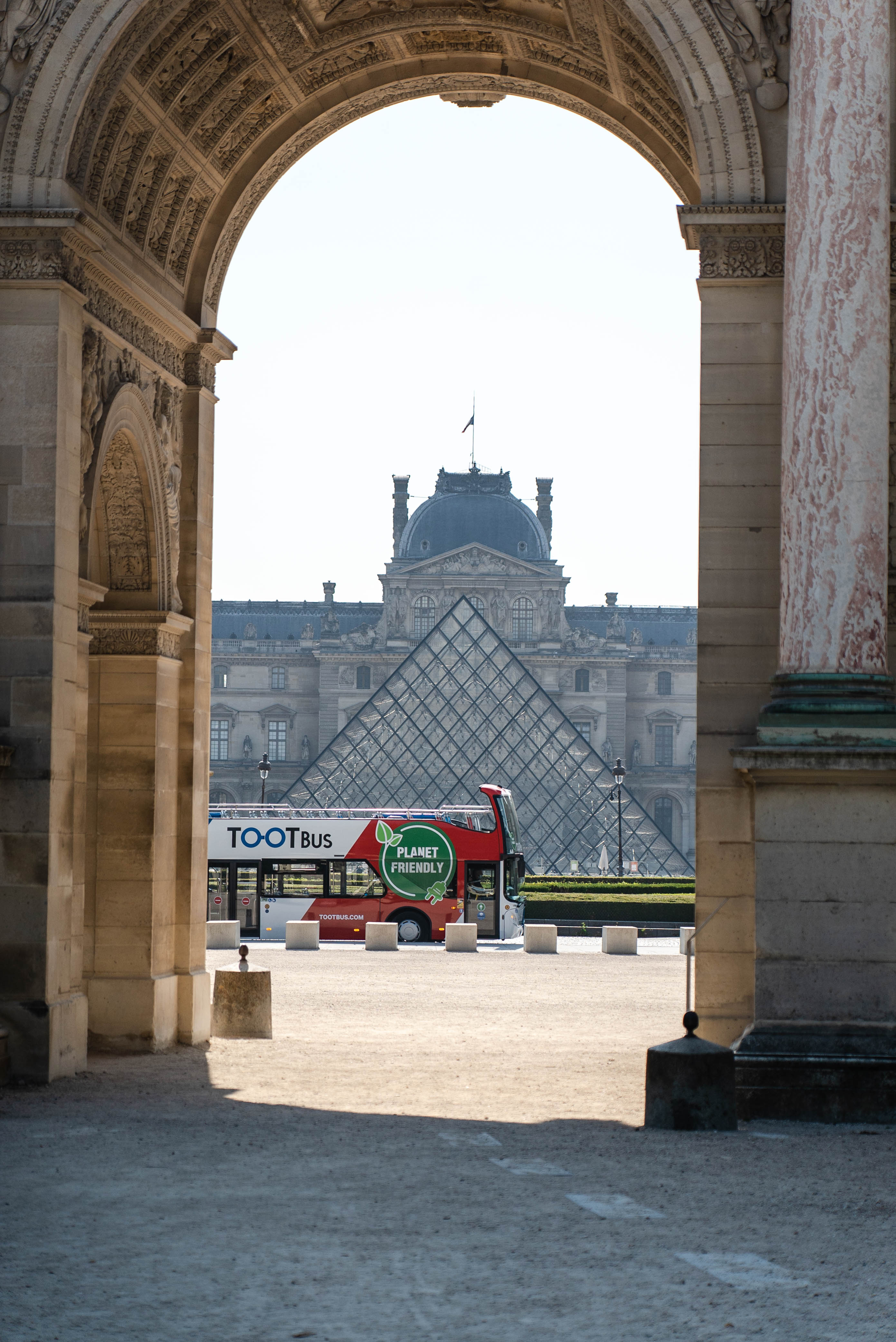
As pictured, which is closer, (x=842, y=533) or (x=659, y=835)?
(x=842, y=533)

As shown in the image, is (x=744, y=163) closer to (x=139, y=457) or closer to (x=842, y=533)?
(x=842, y=533)

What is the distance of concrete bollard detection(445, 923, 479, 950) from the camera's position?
34344mm

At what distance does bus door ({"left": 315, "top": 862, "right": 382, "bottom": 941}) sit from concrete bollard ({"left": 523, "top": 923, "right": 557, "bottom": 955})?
5623mm

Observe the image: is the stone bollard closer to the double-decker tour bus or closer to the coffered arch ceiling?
the coffered arch ceiling

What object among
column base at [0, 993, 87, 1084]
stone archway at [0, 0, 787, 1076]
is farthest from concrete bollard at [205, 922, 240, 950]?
column base at [0, 993, 87, 1084]

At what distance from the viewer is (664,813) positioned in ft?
354

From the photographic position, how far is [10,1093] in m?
11.7

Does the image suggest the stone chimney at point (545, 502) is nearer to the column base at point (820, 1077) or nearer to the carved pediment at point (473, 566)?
the carved pediment at point (473, 566)

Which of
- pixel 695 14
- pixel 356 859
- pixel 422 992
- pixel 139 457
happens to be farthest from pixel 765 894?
pixel 356 859

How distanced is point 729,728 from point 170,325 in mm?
6424

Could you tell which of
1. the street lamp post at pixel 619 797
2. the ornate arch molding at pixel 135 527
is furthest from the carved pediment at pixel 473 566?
the ornate arch molding at pixel 135 527

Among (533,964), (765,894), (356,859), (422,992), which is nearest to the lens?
(765,894)

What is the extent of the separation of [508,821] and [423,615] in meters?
67.0

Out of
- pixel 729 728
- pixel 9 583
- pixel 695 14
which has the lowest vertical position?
pixel 729 728
